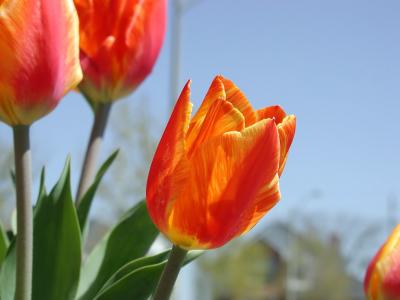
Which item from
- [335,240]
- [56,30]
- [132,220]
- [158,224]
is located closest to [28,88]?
[56,30]

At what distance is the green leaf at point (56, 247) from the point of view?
2.43 feet

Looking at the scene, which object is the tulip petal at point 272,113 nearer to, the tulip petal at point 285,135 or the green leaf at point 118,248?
the tulip petal at point 285,135

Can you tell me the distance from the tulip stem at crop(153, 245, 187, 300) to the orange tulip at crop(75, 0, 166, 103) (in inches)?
10.6

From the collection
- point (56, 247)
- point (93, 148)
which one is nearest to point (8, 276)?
point (56, 247)

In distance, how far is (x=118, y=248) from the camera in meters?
0.81

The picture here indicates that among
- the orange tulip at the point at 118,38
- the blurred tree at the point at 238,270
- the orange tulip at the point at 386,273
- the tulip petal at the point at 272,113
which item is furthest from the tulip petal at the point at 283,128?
the blurred tree at the point at 238,270

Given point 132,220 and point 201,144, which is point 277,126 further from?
point 132,220

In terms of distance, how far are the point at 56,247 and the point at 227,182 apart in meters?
0.27

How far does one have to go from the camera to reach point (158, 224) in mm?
Answer: 566

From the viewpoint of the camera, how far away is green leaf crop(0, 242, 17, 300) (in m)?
0.73

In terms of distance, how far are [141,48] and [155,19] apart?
31 mm

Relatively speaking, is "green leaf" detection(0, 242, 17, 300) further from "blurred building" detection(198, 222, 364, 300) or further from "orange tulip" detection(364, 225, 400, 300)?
"blurred building" detection(198, 222, 364, 300)

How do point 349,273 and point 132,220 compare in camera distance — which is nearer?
point 132,220

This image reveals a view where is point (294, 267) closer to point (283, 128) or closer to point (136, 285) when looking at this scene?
point (136, 285)
